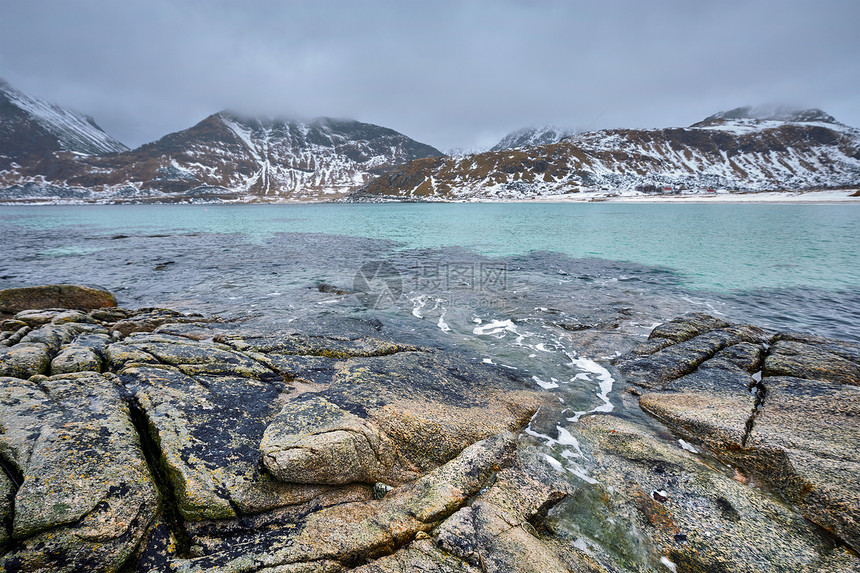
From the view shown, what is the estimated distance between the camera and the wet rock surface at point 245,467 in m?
4.45

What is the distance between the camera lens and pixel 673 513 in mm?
6078

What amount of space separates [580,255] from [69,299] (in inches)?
1485

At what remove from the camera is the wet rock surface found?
445 centimetres

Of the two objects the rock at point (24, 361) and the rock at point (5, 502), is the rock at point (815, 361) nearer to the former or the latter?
the rock at point (5, 502)

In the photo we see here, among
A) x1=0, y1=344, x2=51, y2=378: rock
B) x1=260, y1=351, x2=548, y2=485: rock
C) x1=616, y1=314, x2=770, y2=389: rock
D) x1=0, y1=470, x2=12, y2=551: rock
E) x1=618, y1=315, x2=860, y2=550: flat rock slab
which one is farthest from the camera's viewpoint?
x1=616, y1=314, x2=770, y2=389: rock

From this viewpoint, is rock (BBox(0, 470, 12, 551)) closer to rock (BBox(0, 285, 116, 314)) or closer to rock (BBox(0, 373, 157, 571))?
rock (BBox(0, 373, 157, 571))

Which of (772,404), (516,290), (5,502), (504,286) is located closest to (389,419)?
(5,502)

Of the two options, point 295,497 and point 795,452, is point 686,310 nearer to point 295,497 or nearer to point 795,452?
point 795,452

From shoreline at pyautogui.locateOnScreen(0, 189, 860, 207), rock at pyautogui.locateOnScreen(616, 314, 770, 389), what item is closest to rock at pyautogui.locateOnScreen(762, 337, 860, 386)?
rock at pyautogui.locateOnScreen(616, 314, 770, 389)

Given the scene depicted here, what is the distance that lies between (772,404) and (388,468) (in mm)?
9780

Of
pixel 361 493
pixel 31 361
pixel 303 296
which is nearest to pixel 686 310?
pixel 361 493

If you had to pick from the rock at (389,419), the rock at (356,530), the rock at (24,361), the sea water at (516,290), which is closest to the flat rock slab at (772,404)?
the sea water at (516,290)

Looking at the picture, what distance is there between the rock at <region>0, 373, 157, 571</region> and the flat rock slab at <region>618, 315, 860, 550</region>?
10582 mm

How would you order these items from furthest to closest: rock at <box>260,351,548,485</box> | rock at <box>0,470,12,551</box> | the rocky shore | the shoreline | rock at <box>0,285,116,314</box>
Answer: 1. the shoreline
2. rock at <box>0,285,116,314</box>
3. rock at <box>260,351,548,485</box>
4. the rocky shore
5. rock at <box>0,470,12,551</box>
